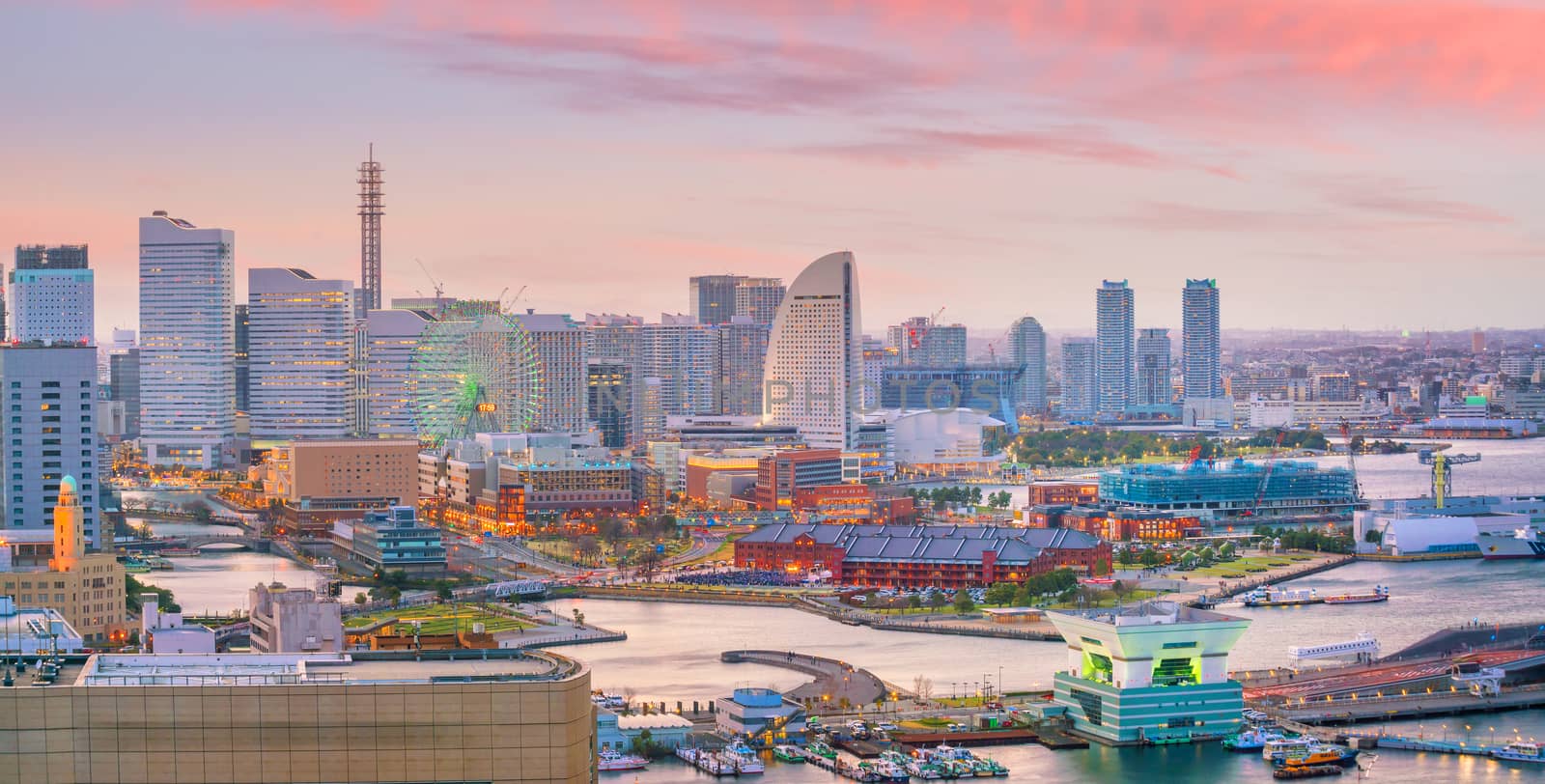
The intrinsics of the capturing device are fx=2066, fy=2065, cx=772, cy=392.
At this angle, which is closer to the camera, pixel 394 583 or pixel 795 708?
pixel 795 708

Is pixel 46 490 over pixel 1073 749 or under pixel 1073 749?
over

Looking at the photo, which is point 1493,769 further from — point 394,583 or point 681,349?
point 681,349

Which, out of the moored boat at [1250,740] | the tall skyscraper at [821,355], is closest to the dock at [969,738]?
the moored boat at [1250,740]

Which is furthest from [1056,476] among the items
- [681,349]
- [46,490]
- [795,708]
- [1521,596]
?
[795,708]

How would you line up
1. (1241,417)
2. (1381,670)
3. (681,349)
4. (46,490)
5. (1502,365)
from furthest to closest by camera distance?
(1502,365) → (1241,417) → (681,349) → (46,490) → (1381,670)

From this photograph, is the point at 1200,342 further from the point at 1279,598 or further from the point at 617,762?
the point at 617,762

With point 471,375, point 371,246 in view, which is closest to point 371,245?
point 371,246
